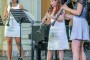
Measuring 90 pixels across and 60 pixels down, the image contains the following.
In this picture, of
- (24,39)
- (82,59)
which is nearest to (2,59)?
(24,39)

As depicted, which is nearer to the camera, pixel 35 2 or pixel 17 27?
pixel 17 27

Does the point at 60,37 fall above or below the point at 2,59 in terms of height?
above

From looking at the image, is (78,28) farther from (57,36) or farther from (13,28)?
(13,28)

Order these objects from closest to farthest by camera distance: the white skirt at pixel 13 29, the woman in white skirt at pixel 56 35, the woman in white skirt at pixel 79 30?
the woman in white skirt at pixel 79 30
the woman in white skirt at pixel 56 35
the white skirt at pixel 13 29

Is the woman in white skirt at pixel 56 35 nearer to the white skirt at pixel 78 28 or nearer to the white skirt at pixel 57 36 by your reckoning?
the white skirt at pixel 57 36

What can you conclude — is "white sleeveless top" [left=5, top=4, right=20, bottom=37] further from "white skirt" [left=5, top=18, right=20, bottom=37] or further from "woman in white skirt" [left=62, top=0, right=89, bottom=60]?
"woman in white skirt" [left=62, top=0, right=89, bottom=60]

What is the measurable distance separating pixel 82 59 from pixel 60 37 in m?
1.03

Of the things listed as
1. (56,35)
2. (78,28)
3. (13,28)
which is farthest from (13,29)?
(78,28)

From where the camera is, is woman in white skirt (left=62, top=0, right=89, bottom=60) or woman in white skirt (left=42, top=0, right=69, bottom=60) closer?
woman in white skirt (left=62, top=0, right=89, bottom=60)

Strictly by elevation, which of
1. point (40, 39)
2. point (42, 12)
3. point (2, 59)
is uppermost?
point (42, 12)

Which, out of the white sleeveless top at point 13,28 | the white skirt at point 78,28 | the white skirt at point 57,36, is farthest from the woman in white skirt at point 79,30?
the white sleeveless top at point 13,28

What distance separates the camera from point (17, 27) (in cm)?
935

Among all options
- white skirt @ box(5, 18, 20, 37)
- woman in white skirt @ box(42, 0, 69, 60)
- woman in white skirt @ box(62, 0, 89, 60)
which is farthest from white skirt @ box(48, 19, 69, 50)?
white skirt @ box(5, 18, 20, 37)

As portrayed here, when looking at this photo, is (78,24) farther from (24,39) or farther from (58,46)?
(24,39)
